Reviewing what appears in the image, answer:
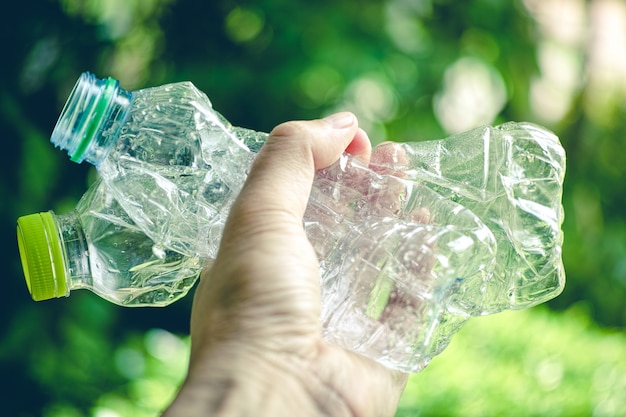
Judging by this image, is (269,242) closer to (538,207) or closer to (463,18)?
(538,207)

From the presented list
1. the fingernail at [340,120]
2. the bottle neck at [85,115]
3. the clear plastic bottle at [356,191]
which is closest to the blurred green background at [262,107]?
the clear plastic bottle at [356,191]

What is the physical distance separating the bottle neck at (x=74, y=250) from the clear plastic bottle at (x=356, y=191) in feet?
0.24

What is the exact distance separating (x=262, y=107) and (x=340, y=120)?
1446mm

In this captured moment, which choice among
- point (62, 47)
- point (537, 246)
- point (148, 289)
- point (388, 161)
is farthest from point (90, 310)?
point (537, 246)

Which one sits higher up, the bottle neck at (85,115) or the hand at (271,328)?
the bottle neck at (85,115)

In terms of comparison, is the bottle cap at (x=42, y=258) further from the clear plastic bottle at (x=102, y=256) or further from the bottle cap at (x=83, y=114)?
the bottle cap at (x=83, y=114)

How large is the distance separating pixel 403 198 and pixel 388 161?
7 centimetres

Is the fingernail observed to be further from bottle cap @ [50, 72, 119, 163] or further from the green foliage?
the green foliage

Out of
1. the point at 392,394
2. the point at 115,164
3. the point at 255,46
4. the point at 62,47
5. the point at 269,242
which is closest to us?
the point at 269,242

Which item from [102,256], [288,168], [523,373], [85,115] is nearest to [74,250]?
[102,256]

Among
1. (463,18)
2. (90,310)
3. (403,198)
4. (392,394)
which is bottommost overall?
(90,310)

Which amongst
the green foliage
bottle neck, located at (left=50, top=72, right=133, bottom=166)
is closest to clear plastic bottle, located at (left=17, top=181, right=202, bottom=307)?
bottle neck, located at (left=50, top=72, right=133, bottom=166)

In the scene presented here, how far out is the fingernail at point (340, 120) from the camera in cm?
102

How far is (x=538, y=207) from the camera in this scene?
111 centimetres
